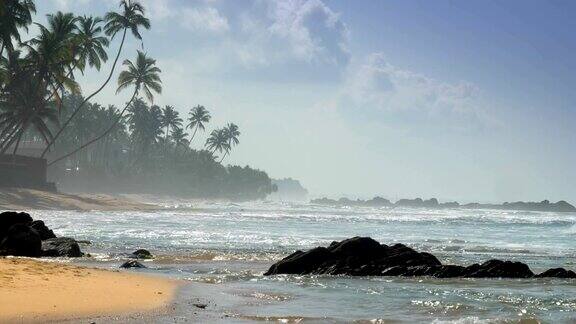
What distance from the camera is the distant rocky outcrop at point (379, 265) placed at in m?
13.7

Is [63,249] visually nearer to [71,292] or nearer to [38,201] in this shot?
[71,292]

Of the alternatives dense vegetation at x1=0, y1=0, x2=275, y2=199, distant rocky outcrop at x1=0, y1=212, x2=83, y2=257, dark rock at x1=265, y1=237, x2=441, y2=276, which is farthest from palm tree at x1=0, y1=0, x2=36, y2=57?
dark rock at x1=265, y1=237, x2=441, y2=276

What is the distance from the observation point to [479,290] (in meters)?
11.3

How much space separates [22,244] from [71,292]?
7056 millimetres

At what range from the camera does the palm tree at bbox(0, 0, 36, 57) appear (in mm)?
44906

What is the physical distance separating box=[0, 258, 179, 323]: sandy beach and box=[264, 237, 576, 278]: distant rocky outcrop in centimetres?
356

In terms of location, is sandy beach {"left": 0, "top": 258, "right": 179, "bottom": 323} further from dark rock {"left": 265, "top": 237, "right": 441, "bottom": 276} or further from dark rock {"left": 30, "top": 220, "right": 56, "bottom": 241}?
dark rock {"left": 30, "top": 220, "right": 56, "bottom": 241}

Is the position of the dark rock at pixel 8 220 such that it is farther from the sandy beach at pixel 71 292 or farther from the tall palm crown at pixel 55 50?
the tall palm crown at pixel 55 50

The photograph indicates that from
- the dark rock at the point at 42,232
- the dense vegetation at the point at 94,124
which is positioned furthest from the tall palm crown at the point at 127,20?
the dark rock at the point at 42,232

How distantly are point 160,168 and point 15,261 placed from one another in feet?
333

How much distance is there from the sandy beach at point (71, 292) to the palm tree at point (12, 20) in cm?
3829

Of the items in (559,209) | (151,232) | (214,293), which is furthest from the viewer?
(559,209)

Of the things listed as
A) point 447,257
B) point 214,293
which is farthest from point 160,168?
point 214,293

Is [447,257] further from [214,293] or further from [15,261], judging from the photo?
[15,261]
